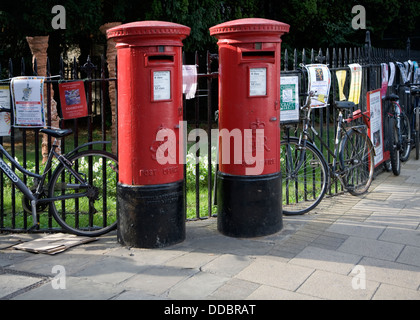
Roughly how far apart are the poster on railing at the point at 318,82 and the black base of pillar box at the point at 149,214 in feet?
7.63

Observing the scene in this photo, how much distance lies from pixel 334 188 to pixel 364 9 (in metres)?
10.2

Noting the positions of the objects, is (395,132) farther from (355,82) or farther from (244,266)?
(244,266)

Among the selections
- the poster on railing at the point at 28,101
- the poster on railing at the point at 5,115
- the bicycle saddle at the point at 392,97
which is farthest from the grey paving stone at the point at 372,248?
the bicycle saddle at the point at 392,97

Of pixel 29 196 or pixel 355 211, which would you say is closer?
pixel 29 196

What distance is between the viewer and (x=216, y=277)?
4438mm

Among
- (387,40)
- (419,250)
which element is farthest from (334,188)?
(387,40)

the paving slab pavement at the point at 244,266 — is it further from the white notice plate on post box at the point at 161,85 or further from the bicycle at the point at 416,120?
the bicycle at the point at 416,120

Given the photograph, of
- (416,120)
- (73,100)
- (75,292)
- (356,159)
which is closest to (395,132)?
(416,120)

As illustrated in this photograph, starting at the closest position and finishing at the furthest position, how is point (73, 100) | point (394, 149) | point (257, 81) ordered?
point (257, 81), point (73, 100), point (394, 149)

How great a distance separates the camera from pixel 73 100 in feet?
19.0

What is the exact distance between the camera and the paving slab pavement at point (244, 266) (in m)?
4.16

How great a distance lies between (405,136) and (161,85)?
5.48 meters

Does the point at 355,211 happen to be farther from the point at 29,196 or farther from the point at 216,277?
the point at 29,196
